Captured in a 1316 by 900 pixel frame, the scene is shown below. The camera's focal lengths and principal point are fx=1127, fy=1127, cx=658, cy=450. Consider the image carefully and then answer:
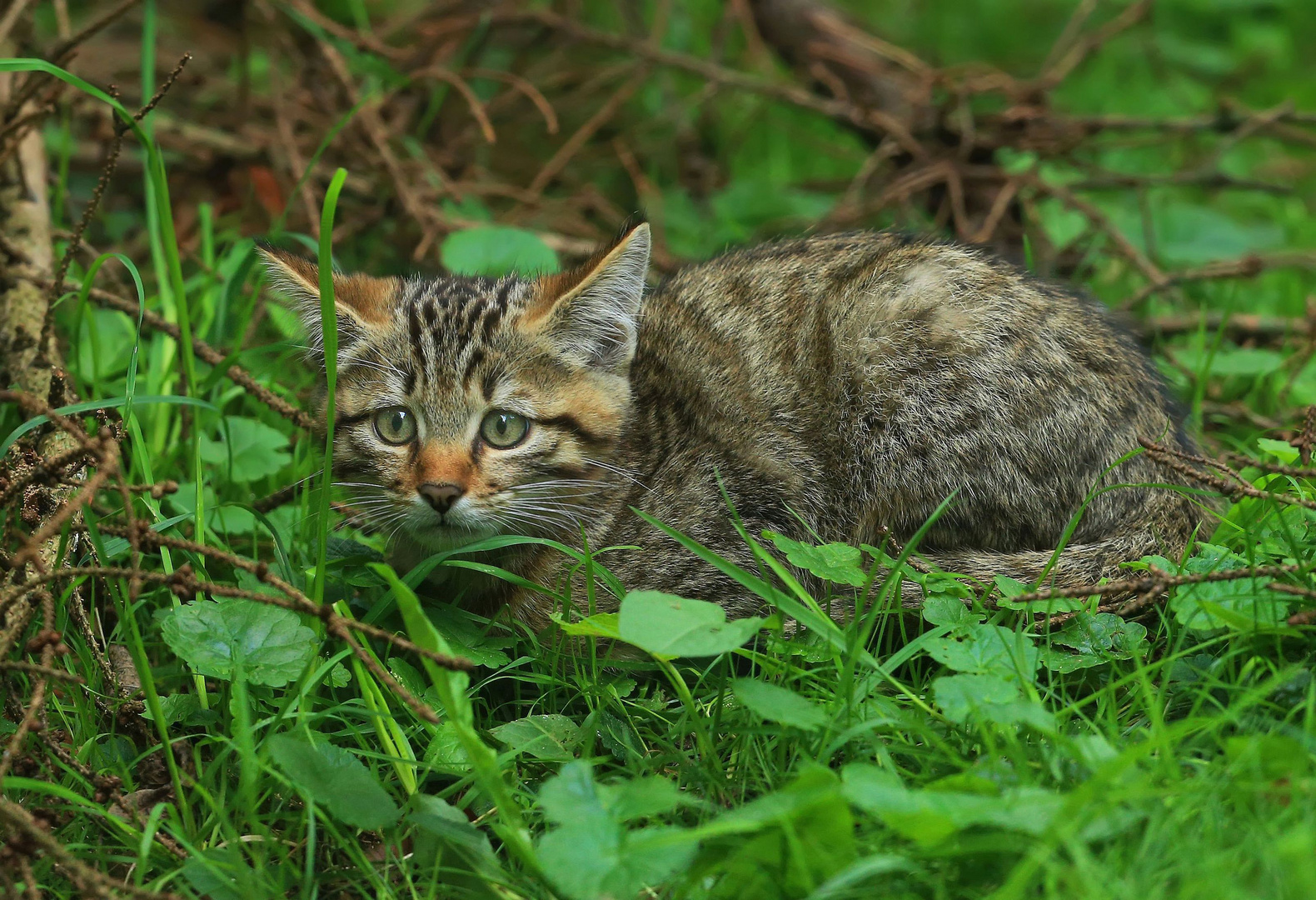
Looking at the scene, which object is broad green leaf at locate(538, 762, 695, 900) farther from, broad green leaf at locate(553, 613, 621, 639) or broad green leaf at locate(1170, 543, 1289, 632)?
broad green leaf at locate(1170, 543, 1289, 632)

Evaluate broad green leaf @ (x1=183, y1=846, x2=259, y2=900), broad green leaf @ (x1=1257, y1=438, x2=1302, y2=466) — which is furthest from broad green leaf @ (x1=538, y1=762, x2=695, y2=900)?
broad green leaf @ (x1=1257, y1=438, x2=1302, y2=466)

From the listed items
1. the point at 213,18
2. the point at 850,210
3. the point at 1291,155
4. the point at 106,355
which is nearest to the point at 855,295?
the point at 850,210

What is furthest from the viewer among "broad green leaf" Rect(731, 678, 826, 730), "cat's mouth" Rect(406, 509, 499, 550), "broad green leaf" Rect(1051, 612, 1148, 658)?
→ "cat's mouth" Rect(406, 509, 499, 550)

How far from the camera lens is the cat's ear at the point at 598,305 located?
135 inches

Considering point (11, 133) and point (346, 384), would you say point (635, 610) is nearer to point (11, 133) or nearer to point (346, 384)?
point (346, 384)

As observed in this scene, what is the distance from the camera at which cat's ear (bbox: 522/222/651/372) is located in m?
3.44

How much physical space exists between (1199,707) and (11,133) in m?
4.08

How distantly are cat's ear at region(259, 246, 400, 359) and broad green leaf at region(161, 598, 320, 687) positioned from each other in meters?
0.88

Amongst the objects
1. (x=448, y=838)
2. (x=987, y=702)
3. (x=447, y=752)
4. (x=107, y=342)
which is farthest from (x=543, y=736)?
(x=107, y=342)

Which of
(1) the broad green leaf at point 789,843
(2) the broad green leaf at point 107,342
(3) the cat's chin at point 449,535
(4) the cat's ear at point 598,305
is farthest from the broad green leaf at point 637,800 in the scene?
(2) the broad green leaf at point 107,342

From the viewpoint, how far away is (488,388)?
134 inches

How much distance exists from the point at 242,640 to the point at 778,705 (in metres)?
1.34

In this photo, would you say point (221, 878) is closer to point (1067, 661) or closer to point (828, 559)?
point (828, 559)

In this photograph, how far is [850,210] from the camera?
5777mm
